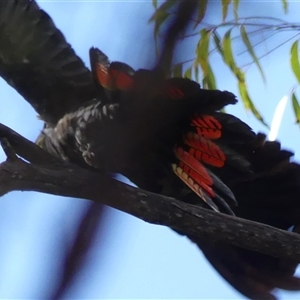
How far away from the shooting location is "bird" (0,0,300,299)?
0.86 metres

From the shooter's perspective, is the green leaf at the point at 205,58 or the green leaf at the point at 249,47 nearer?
the green leaf at the point at 249,47

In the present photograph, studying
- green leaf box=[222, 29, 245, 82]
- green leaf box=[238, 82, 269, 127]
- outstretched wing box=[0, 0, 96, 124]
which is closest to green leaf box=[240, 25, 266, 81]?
green leaf box=[222, 29, 245, 82]

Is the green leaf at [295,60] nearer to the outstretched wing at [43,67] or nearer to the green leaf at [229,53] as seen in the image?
the green leaf at [229,53]

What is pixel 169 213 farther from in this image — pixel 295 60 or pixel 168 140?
pixel 295 60

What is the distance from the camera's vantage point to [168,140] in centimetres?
95

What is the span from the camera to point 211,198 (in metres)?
0.97

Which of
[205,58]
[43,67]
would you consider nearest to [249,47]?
[205,58]

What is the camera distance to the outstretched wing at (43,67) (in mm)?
1117

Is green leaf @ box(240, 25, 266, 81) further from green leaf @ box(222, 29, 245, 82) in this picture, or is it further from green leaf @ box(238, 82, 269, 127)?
green leaf @ box(238, 82, 269, 127)

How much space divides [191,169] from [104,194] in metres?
0.29

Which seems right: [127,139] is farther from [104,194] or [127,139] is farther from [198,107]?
[198,107]

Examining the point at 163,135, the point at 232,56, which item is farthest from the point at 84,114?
the point at 232,56

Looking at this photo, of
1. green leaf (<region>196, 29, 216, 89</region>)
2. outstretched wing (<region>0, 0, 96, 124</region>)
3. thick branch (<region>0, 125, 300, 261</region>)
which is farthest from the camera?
outstretched wing (<region>0, 0, 96, 124</region>)

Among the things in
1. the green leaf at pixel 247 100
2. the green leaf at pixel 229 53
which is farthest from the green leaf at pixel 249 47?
the green leaf at pixel 247 100
